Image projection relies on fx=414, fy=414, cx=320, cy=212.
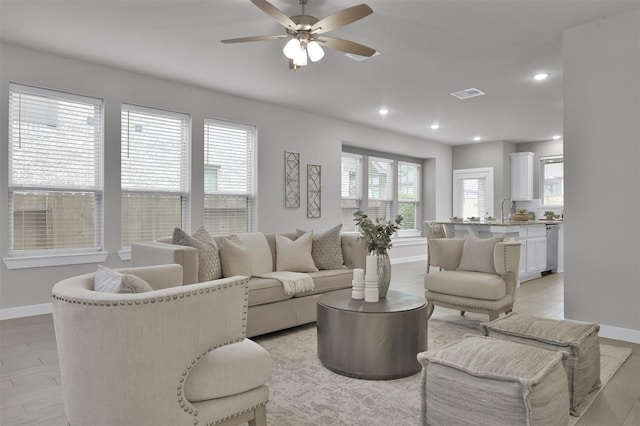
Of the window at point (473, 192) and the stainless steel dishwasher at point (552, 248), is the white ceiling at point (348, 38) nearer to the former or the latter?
the stainless steel dishwasher at point (552, 248)

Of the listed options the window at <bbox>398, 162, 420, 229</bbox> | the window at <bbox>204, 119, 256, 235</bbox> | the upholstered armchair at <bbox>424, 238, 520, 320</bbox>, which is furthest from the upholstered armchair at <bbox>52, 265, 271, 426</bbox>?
the window at <bbox>398, 162, 420, 229</bbox>

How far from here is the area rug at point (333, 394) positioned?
2162mm

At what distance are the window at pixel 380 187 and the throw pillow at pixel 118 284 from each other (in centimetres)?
712

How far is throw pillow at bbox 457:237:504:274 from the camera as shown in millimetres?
3982

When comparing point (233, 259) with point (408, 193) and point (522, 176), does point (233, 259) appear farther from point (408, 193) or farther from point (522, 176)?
point (522, 176)

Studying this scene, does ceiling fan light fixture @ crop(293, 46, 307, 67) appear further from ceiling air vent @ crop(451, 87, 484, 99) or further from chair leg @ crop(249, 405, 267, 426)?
ceiling air vent @ crop(451, 87, 484, 99)

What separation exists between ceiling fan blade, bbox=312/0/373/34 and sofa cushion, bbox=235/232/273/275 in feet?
6.61

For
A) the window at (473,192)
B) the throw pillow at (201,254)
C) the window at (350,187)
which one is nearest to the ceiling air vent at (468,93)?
the window at (350,187)

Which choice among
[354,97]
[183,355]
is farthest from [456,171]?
[183,355]

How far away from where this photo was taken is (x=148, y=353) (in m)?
1.46

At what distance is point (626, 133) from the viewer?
3520 mm

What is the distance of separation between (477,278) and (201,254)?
2.44 meters

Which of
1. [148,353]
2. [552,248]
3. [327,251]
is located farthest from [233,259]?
[552,248]

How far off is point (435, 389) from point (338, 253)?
A: 2.49 m
